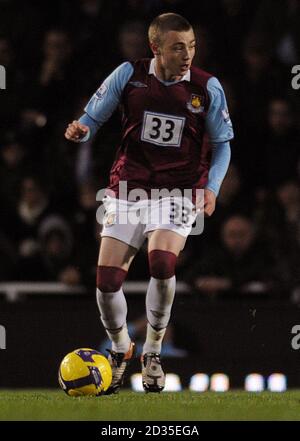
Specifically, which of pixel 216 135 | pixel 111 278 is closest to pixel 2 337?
pixel 111 278

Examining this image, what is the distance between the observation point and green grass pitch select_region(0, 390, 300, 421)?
6172 millimetres

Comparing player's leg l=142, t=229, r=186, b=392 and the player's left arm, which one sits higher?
the player's left arm

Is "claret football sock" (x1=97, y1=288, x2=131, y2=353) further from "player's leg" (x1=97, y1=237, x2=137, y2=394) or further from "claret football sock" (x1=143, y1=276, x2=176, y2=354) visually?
"claret football sock" (x1=143, y1=276, x2=176, y2=354)

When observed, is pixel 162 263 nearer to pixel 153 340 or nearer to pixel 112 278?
pixel 112 278

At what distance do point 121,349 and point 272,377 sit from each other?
2349mm

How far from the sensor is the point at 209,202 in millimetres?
7555

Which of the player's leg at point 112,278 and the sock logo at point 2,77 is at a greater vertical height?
the sock logo at point 2,77

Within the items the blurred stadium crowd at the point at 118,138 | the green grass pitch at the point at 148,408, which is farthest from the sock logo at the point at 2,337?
the green grass pitch at the point at 148,408

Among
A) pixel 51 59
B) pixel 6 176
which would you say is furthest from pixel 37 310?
pixel 51 59

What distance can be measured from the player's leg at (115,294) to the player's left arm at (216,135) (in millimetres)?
639

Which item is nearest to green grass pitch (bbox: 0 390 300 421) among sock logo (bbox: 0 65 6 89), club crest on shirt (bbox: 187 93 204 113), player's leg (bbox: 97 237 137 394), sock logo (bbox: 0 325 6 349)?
player's leg (bbox: 97 237 137 394)

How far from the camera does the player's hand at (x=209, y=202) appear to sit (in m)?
7.52

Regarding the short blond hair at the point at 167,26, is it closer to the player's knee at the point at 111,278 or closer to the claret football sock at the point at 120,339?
the player's knee at the point at 111,278

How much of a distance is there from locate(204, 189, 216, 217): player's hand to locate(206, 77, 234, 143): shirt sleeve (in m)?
0.38
